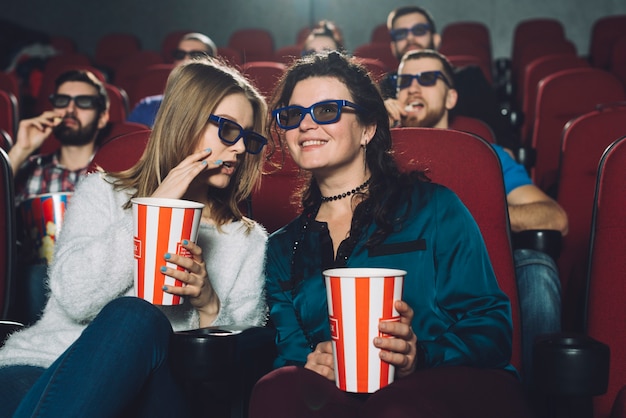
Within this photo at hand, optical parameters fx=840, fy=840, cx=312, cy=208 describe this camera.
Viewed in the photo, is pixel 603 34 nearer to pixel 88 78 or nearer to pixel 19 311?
pixel 88 78

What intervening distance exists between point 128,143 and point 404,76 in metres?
0.86

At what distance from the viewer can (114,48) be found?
577 cm

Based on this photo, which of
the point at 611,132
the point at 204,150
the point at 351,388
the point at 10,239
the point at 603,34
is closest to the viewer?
the point at 351,388

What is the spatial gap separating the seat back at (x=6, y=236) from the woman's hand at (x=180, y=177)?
342mm

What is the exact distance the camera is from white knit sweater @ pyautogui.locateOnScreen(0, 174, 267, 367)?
1157mm

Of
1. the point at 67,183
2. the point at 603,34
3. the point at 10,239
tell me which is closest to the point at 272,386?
the point at 10,239

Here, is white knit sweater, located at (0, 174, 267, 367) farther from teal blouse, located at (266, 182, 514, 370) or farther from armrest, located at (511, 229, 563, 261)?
armrest, located at (511, 229, 563, 261)

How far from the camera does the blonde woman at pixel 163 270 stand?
955 mm

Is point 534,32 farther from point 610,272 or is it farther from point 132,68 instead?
point 610,272

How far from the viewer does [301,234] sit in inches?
49.1

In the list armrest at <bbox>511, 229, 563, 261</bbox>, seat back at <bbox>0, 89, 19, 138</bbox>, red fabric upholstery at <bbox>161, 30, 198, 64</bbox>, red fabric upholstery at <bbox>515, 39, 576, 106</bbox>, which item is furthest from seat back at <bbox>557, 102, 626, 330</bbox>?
red fabric upholstery at <bbox>161, 30, 198, 64</bbox>

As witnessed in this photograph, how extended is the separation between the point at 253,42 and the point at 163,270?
473cm

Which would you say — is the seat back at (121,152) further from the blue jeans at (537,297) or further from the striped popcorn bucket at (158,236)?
the blue jeans at (537,297)

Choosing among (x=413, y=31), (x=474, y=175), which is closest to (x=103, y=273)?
(x=474, y=175)
